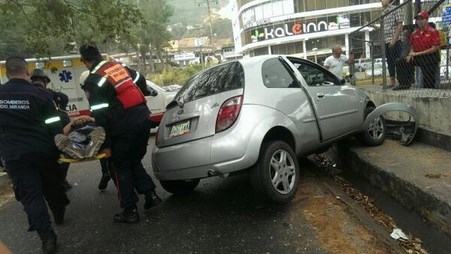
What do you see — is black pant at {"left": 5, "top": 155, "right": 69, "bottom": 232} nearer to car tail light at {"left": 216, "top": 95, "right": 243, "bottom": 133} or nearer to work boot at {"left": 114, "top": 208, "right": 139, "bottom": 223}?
work boot at {"left": 114, "top": 208, "right": 139, "bottom": 223}

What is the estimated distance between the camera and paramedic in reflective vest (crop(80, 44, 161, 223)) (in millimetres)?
4441

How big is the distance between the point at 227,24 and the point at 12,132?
15081 cm

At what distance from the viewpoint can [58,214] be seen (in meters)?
4.87

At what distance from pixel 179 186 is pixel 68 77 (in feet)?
26.7

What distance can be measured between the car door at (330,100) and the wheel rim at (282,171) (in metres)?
0.92

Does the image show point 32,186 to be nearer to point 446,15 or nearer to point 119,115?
point 119,115

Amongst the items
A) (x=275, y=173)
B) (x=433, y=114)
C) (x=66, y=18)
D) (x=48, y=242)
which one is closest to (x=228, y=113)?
(x=275, y=173)

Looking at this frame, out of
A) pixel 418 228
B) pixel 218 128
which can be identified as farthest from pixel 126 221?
pixel 418 228

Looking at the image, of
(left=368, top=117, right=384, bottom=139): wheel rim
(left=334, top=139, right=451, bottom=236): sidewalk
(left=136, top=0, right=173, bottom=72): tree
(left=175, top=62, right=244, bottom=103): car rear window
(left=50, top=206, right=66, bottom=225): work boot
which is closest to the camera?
(left=334, top=139, right=451, bottom=236): sidewalk

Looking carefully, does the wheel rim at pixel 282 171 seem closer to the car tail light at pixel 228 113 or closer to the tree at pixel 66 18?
the car tail light at pixel 228 113

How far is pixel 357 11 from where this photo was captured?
6322 cm

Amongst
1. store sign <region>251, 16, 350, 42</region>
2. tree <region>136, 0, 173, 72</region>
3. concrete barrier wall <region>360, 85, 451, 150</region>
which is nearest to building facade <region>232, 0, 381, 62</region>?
store sign <region>251, 16, 350, 42</region>

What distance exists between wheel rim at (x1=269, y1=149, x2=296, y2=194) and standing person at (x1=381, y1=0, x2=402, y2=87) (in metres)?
4.38

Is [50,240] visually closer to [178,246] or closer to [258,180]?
[178,246]
